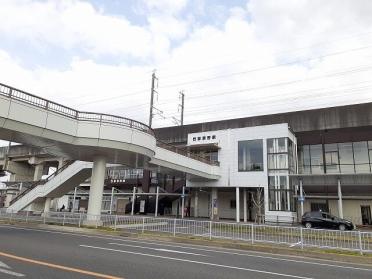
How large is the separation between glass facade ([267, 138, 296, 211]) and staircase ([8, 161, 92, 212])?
18291mm

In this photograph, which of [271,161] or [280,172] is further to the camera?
[271,161]

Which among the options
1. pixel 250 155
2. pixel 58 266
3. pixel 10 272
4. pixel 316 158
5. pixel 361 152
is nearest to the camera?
pixel 10 272

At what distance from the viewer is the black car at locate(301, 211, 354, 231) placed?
2764 centimetres

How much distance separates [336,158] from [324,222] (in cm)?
1290

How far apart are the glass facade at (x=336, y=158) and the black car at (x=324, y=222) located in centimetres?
1083

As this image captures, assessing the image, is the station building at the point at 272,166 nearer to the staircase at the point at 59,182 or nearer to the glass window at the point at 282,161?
the glass window at the point at 282,161

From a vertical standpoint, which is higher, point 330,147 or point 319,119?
point 319,119

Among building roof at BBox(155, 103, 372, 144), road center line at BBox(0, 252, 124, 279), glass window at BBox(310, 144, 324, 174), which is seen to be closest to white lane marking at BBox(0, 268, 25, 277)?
road center line at BBox(0, 252, 124, 279)

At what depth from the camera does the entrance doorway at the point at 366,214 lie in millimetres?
34344

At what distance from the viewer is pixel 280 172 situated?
32.9 m

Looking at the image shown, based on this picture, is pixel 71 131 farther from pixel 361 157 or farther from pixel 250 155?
pixel 361 157

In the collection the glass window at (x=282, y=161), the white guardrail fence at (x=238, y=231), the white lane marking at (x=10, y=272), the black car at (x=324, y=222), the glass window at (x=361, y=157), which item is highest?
the glass window at (x=361, y=157)

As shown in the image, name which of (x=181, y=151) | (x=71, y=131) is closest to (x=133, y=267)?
→ (x=71, y=131)

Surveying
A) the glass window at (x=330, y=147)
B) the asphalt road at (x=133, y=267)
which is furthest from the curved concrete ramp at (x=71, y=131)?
the glass window at (x=330, y=147)
